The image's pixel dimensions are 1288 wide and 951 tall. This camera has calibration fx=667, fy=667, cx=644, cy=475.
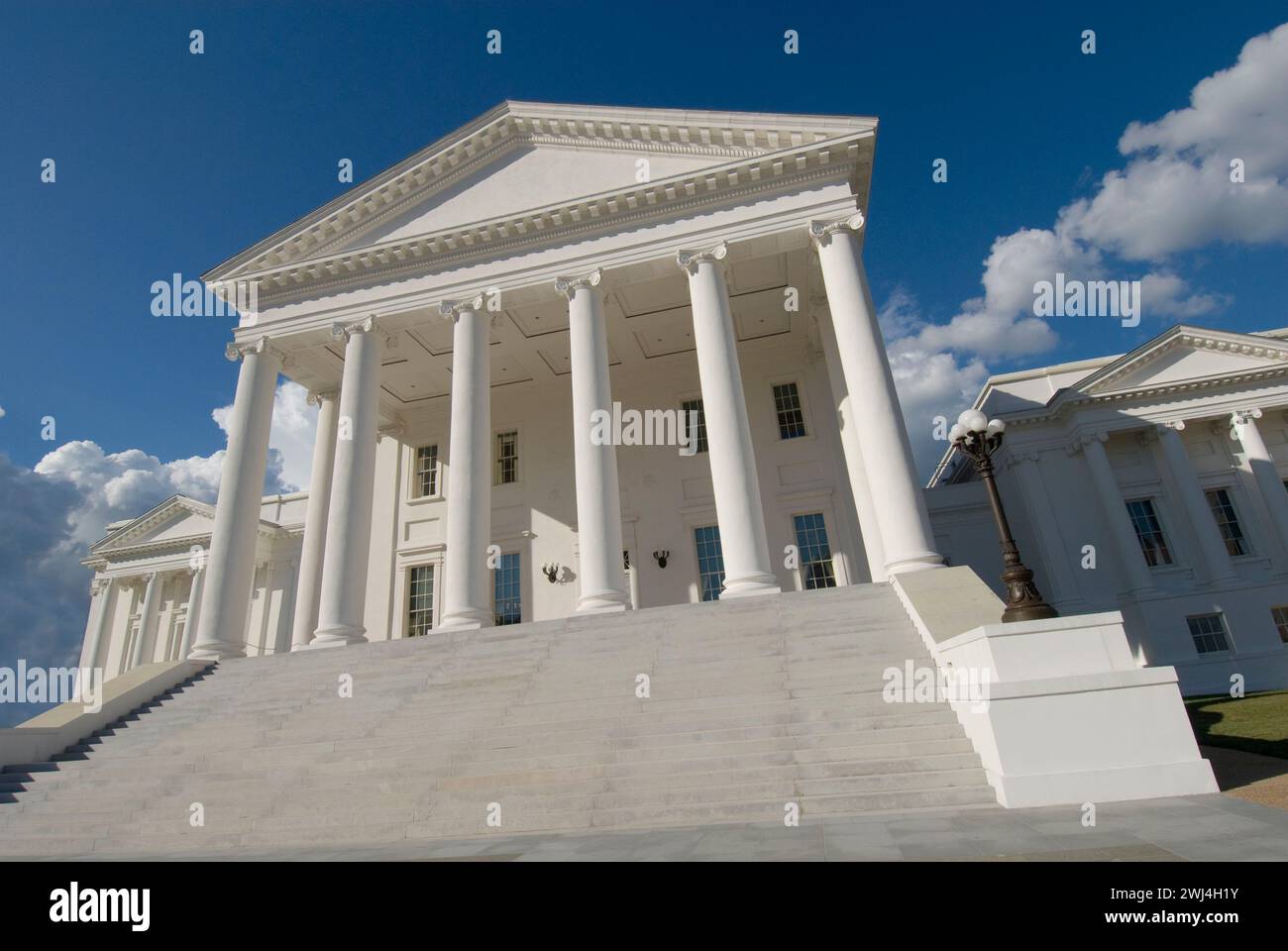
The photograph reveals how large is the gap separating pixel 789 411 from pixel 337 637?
16.4 meters

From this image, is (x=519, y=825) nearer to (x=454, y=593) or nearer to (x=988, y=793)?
(x=988, y=793)

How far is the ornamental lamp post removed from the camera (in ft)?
29.0

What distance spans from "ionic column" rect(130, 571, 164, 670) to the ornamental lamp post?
41332 mm

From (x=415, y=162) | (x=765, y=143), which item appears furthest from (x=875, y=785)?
(x=415, y=162)

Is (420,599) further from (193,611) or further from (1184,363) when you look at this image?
(1184,363)

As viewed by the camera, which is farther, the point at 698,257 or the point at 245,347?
the point at 245,347

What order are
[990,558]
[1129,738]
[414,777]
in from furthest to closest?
[990,558]
[414,777]
[1129,738]

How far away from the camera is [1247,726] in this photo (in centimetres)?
1220

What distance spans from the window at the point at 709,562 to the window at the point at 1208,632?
20238 millimetres

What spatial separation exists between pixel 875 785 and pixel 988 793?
3.79ft

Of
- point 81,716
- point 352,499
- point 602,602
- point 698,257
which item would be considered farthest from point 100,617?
point 698,257

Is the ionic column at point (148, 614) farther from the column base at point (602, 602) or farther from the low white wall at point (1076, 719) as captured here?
the low white wall at point (1076, 719)

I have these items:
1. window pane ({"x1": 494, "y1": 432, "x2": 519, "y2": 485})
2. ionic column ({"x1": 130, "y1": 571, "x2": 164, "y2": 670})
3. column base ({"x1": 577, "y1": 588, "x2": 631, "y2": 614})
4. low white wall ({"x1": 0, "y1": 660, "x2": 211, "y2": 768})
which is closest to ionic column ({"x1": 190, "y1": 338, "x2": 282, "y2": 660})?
low white wall ({"x1": 0, "y1": 660, "x2": 211, "y2": 768})

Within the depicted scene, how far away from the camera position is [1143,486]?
30.1 m
